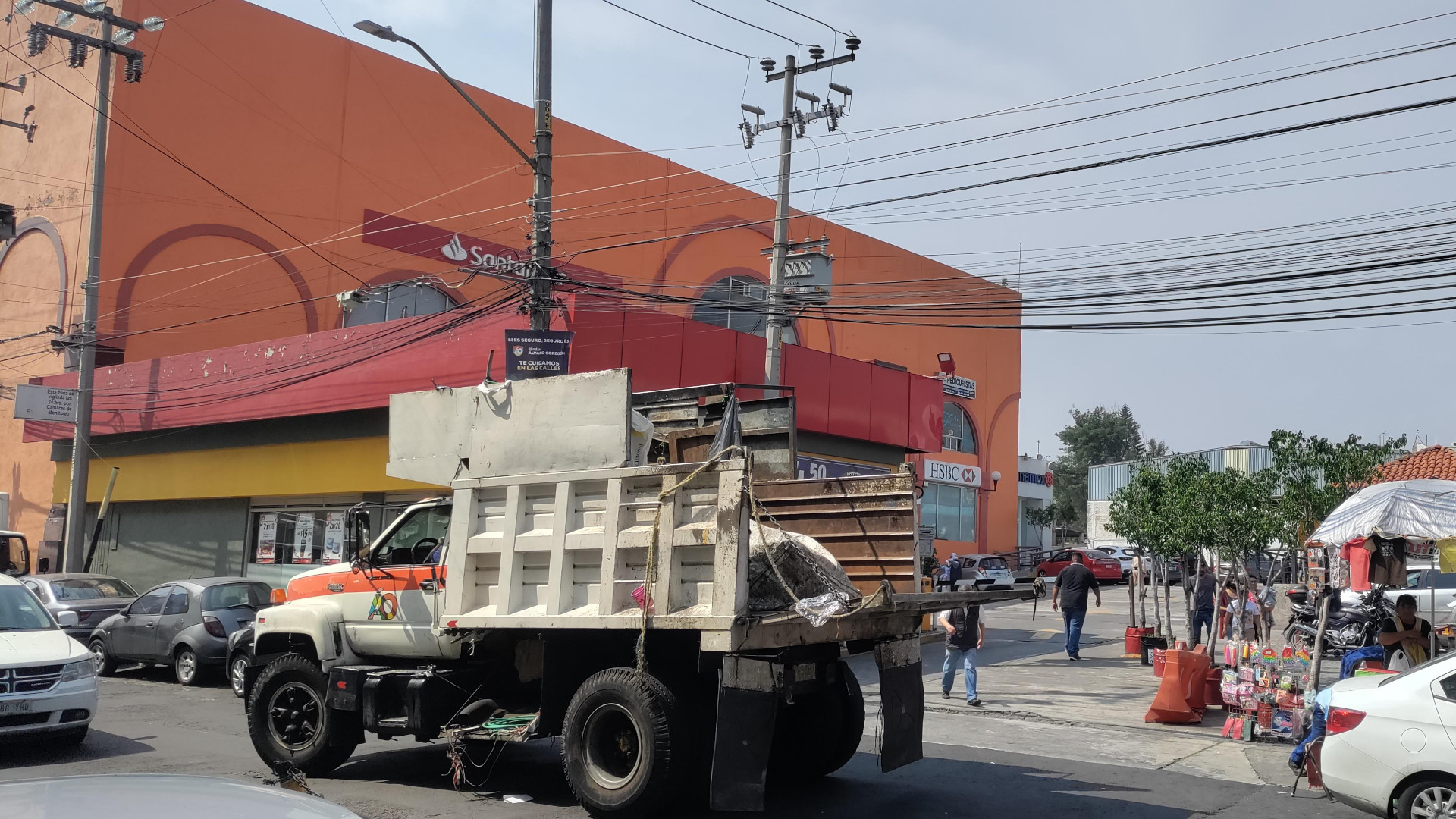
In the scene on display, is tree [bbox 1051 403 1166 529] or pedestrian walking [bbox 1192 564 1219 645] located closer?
pedestrian walking [bbox 1192 564 1219 645]

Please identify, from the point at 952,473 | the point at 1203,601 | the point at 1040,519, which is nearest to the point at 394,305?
the point at 1203,601

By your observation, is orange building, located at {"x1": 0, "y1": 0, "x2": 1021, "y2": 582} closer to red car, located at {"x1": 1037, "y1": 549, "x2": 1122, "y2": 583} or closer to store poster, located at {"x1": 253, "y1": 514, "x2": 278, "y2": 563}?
store poster, located at {"x1": 253, "y1": 514, "x2": 278, "y2": 563}

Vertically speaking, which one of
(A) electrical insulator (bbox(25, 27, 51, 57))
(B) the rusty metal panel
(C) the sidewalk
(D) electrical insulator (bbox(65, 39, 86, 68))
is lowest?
(C) the sidewalk

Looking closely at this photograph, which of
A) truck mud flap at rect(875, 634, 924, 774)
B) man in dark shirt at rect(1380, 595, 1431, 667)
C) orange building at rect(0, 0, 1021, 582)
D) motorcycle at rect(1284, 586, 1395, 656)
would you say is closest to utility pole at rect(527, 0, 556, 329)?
orange building at rect(0, 0, 1021, 582)

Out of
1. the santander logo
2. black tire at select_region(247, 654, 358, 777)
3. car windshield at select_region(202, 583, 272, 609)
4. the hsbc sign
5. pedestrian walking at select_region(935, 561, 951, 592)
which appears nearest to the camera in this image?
black tire at select_region(247, 654, 358, 777)

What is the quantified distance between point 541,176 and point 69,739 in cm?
835

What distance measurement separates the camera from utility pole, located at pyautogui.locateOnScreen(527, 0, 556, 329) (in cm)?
1457

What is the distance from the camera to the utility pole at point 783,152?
18.2 meters

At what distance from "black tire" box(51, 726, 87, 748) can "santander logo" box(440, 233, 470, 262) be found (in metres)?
22.4

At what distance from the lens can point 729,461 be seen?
7.41 meters

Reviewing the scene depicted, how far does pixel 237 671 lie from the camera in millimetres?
14383

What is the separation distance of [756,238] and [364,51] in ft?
47.1

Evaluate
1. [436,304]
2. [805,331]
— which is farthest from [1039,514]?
[436,304]

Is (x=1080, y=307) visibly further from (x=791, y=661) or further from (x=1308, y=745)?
(x=791, y=661)
